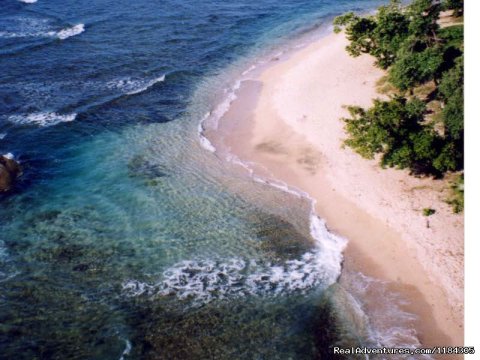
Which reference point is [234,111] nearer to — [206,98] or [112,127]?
[206,98]

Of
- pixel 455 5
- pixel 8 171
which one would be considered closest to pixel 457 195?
pixel 455 5

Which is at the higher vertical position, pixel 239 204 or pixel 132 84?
pixel 132 84

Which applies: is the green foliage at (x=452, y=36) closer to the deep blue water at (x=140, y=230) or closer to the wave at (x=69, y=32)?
the deep blue water at (x=140, y=230)

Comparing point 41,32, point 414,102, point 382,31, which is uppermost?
point 41,32

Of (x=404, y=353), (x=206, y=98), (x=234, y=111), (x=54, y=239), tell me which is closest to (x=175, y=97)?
(x=206, y=98)

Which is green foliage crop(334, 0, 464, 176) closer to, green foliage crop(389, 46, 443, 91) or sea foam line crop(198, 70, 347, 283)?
green foliage crop(389, 46, 443, 91)

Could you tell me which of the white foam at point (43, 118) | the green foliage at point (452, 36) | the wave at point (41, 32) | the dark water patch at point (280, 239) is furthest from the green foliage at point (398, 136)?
the wave at point (41, 32)

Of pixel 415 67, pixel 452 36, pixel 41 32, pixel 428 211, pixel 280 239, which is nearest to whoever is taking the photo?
pixel 428 211

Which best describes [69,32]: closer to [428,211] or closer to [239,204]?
[239,204]
